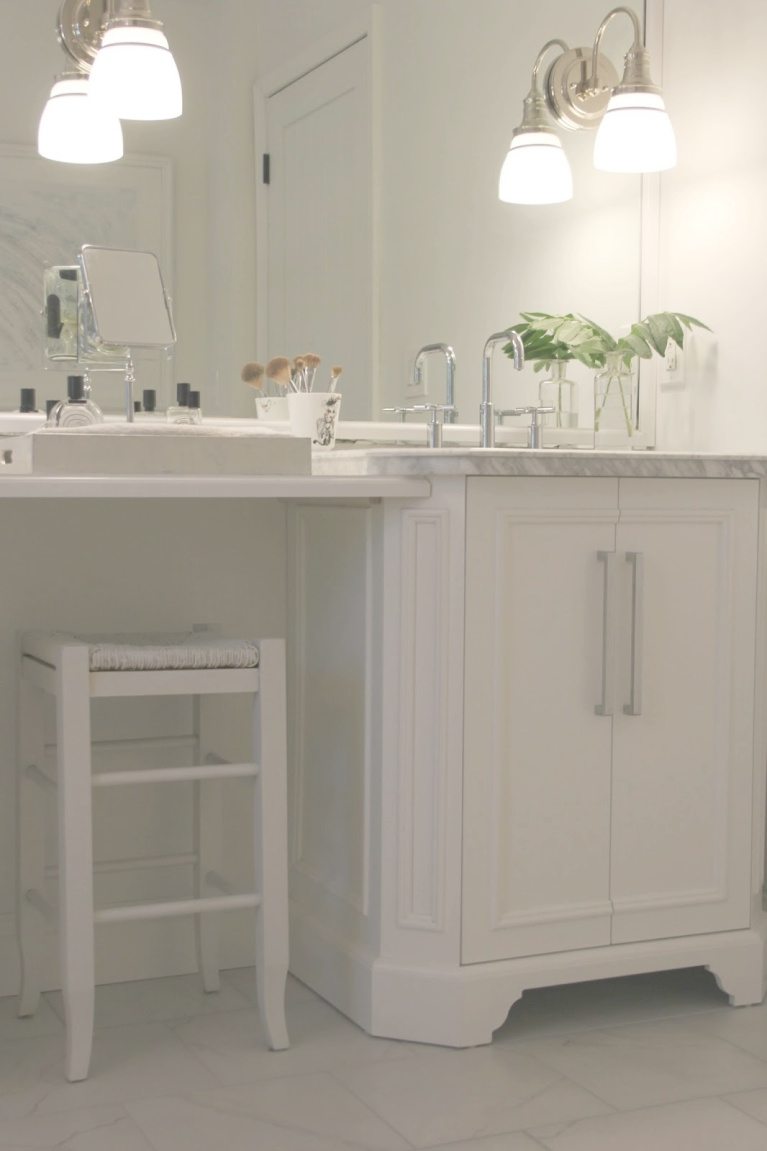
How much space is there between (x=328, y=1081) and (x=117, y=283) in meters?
1.31

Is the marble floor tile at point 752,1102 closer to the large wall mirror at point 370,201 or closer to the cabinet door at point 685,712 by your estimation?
the cabinet door at point 685,712

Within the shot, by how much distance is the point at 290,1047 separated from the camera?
201cm

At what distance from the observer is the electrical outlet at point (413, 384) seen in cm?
256

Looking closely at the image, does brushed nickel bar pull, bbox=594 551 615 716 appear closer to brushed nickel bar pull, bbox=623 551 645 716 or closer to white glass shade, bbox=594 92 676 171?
brushed nickel bar pull, bbox=623 551 645 716

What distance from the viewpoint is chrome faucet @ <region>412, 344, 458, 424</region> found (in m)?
2.46

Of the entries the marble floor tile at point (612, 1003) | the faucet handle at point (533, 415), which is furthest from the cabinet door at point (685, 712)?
the faucet handle at point (533, 415)

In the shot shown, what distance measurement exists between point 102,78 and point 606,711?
1307 mm

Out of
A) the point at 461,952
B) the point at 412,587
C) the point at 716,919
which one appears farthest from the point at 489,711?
the point at 716,919

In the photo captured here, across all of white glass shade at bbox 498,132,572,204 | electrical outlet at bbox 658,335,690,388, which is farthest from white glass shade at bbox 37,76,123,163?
electrical outlet at bbox 658,335,690,388

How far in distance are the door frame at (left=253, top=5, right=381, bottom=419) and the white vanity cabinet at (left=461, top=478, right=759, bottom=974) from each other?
2.01 feet

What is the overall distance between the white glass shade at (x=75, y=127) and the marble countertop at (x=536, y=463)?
0.64 m

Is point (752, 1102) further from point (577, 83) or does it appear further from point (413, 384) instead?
point (577, 83)

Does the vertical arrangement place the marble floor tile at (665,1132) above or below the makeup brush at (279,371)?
below

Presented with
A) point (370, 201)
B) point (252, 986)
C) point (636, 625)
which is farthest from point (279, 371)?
point (252, 986)
